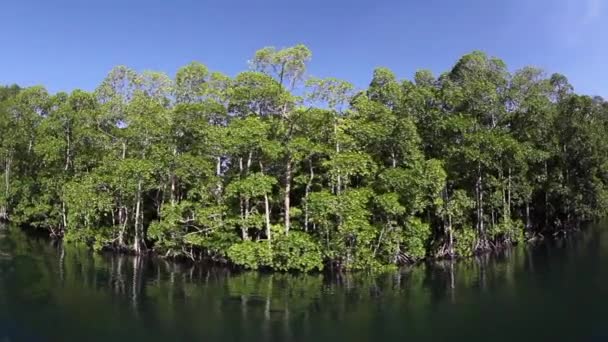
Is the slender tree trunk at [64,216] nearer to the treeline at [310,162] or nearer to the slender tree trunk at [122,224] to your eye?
the treeline at [310,162]

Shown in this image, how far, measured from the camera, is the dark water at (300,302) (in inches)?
751

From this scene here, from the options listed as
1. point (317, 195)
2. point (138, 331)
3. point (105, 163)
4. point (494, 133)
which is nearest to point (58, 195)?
point (105, 163)

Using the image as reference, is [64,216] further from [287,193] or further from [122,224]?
[287,193]

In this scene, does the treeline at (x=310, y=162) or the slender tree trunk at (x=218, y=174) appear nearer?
the treeline at (x=310, y=162)

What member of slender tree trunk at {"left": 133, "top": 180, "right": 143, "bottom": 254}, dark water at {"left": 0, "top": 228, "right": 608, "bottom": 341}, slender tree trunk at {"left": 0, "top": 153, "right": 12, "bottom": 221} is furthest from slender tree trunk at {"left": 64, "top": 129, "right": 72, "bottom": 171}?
slender tree trunk at {"left": 0, "top": 153, "right": 12, "bottom": 221}

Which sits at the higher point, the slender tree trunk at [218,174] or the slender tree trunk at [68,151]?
the slender tree trunk at [68,151]

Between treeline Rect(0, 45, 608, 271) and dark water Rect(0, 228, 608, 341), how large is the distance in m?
2.83

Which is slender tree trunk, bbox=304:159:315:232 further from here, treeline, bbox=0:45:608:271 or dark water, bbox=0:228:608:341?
dark water, bbox=0:228:608:341

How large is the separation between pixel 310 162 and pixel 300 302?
12605mm

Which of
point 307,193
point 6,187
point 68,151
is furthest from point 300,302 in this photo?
point 6,187

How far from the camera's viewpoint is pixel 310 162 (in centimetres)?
3447

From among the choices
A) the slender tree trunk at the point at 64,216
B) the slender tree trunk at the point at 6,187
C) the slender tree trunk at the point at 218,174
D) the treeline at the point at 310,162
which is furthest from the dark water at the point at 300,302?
the slender tree trunk at the point at 6,187

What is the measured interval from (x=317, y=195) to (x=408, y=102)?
37.6 ft

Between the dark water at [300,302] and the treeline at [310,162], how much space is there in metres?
2.83
